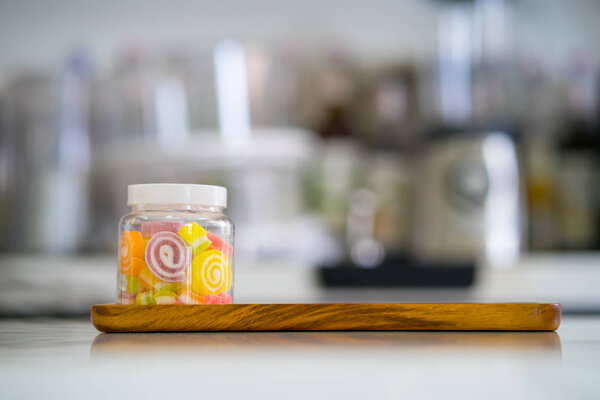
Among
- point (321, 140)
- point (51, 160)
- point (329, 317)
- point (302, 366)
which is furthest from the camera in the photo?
point (321, 140)

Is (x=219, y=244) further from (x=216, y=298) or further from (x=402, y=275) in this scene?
(x=402, y=275)

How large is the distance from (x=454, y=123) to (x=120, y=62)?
31.0 inches

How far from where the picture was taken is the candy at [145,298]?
40cm

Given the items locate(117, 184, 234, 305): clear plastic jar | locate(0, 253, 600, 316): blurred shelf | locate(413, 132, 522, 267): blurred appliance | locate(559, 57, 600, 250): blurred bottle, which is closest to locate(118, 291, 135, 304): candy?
locate(117, 184, 234, 305): clear plastic jar

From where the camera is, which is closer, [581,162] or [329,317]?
[329,317]

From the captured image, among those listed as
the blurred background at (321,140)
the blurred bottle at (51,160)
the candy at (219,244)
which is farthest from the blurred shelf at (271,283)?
the candy at (219,244)

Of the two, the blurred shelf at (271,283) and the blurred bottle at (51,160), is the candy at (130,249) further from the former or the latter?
the blurred bottle at (51,160)

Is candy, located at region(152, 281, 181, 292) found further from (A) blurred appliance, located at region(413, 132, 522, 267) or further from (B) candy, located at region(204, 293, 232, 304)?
(A) blurred appliance, located at region(413, 132, 522, 267)

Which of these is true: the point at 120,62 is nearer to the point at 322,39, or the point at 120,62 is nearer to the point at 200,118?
the point at 200,118

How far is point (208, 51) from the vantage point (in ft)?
5.15

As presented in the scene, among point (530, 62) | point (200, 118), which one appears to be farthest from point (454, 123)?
point (200, 118)

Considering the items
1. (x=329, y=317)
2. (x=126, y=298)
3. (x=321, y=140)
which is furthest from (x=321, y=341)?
(x=321, y=140)

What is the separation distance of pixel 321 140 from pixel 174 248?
1151 mm

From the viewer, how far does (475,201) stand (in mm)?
1207
